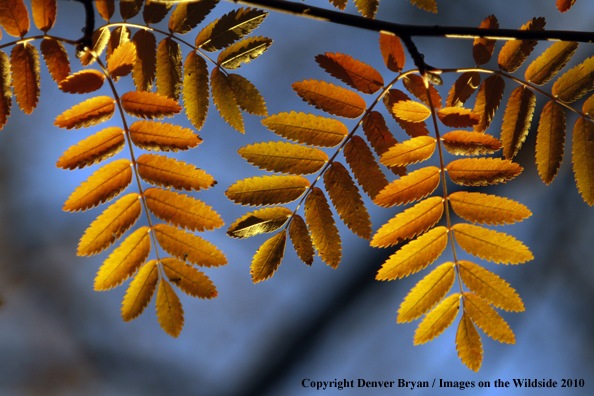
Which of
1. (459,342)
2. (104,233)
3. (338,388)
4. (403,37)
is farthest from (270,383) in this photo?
(403,37)

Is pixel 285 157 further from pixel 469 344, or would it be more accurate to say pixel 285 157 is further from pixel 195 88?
pixel 469 344

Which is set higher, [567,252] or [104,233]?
[104,233]

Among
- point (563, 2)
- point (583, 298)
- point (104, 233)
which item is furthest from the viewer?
point (583, 298)

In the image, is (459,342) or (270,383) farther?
(270,383)

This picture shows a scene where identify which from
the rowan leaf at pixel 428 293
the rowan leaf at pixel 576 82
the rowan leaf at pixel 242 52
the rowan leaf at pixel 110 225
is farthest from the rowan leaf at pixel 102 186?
the rowan leaf at pixel 576 82

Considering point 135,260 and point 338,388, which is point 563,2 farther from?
point 338,388

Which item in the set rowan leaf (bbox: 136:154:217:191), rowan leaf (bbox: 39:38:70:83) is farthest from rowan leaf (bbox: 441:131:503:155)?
rowan leaf (bbox: 39:38:70:83)
